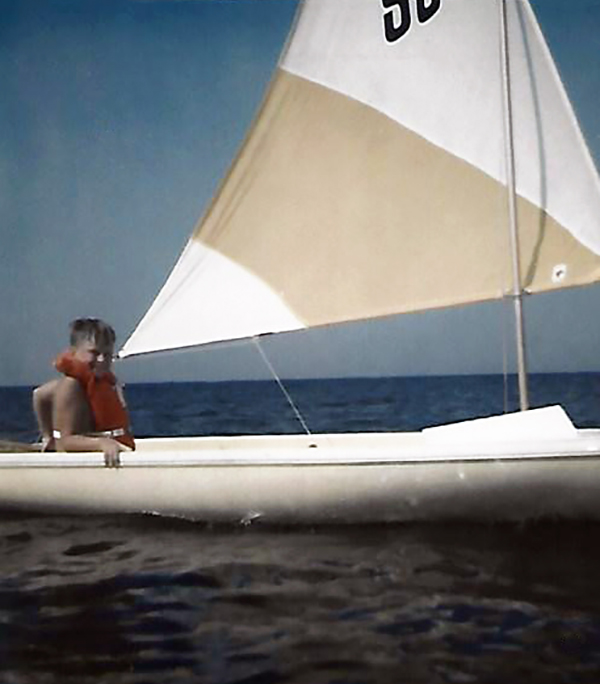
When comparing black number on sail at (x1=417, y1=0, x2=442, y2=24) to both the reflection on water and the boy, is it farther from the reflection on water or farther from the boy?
the reflection on water

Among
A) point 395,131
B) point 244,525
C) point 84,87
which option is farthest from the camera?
point 84,87

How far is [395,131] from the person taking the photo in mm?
4297

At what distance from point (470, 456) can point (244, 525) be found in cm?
96

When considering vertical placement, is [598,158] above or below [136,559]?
above

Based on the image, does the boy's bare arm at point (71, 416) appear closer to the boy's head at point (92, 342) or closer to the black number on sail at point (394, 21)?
the boy's head at point (92, 342)

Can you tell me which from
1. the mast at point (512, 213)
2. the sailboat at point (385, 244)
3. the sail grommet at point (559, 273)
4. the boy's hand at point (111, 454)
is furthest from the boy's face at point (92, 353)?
the sail grommet at point (559, 273)

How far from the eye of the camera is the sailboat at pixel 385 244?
3.76 m

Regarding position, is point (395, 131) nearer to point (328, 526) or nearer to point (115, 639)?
point (328, 526)

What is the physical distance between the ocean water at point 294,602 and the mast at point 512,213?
26.0 inches

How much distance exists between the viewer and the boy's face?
4.27 metres

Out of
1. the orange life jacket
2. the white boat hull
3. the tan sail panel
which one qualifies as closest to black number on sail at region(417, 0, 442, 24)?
the tan sail panel

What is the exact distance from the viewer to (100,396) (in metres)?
4.25

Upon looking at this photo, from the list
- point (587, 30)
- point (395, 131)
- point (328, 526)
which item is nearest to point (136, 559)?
point (328, 526)

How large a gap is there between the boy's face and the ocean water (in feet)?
2.07
